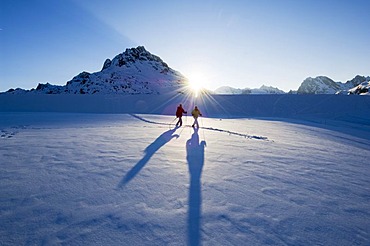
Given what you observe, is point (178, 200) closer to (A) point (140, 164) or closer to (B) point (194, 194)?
(B) point (194, 194)

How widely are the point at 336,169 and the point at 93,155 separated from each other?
6.76 meters

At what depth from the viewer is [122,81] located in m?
134

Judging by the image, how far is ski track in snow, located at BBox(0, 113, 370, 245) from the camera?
2674mm

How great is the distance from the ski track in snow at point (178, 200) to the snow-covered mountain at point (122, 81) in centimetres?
8240

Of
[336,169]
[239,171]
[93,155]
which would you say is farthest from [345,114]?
[93,155]

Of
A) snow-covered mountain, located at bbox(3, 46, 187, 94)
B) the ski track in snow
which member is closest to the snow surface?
the ski track in snow

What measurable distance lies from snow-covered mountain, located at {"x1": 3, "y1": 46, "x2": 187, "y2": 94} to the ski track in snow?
82405mm

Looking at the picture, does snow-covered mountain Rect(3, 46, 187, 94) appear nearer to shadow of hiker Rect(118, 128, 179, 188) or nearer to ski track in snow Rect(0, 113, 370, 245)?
shadow of hiker Rect(118, 128, 179, 188)

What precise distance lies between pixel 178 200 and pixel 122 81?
139 meters

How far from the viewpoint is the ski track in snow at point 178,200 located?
267cm

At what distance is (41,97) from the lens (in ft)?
110

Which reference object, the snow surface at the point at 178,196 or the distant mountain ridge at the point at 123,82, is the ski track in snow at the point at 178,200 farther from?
the distant mountain ridge at the point at 123,82

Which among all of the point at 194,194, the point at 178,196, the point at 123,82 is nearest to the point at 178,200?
the point at 178,196

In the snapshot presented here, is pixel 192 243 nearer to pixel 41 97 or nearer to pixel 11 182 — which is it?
pixel 11 182
